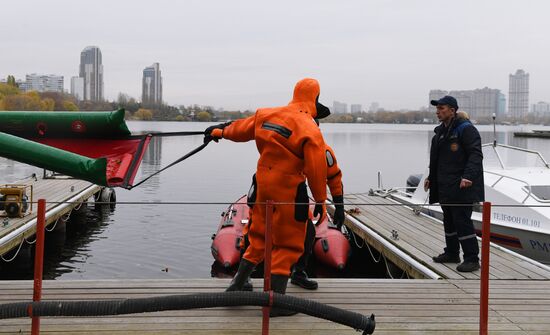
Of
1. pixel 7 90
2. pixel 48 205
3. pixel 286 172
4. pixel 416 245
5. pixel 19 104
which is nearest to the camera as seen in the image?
pixel 286 172

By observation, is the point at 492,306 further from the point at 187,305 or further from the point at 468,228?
the point at 187,305

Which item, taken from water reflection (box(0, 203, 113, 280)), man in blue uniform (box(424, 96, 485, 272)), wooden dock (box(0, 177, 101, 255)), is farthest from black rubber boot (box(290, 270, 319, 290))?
water reflection (box(0, 203, 113, 280))

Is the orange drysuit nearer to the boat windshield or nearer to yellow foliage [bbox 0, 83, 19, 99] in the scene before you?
the boat windshield

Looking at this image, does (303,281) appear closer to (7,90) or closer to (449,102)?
(449,102)

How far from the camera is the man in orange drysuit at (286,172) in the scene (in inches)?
207

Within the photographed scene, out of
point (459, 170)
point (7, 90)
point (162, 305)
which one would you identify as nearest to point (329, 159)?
point (162, 305)

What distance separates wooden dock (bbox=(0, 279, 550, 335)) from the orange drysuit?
624mm

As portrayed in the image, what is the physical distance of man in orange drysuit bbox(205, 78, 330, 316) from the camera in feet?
17.3

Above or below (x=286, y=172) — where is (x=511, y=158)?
below

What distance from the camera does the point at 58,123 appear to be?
5637 millimetres

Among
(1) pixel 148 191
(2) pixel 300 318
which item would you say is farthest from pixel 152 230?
(2) pixel 300 318

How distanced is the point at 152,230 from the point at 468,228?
38.2 feet

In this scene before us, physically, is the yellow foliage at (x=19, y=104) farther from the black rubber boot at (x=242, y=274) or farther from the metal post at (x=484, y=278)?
the metal post at (x=484, y=278)

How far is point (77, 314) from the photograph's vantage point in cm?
441
